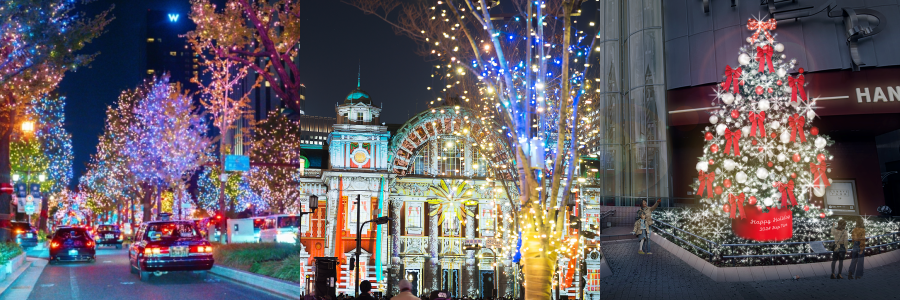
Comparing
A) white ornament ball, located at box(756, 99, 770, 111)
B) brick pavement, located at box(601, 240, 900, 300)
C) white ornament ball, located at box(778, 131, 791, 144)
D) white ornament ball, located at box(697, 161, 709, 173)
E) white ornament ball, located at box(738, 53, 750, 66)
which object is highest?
white ornament ball, located at box(738, 53, 750, 66)

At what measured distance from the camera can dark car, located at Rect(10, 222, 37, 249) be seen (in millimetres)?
5730

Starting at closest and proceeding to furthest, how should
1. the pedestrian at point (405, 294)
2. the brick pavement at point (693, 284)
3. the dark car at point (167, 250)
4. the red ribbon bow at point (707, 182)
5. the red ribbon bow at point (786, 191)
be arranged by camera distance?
the pedestrian at point (405, 294), the dark car at point (167, 250), the brick pavement at point (693, 284), the red ribbon bow at point (786, 191), the red ribbon bow at point (707, 182)

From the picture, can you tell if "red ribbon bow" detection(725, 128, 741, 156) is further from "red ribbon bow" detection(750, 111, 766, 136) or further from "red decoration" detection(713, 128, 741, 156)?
"red ribbon bow" detection(750, 111, 766, 136)

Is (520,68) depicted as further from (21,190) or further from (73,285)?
(21,190)

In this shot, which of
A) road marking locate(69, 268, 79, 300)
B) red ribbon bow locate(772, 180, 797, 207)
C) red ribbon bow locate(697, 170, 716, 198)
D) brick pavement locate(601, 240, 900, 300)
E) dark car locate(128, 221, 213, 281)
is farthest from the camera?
red ribbon bow locate(697, 170, 716, 198)

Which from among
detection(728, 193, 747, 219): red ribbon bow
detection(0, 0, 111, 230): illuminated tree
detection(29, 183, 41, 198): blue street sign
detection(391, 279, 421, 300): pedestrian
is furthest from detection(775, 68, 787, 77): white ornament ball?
detection(29, 183, 41, 198): blue street sign

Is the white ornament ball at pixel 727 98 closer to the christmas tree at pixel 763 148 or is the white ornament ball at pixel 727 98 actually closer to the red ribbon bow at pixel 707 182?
the christmas tree at pixel 763 148

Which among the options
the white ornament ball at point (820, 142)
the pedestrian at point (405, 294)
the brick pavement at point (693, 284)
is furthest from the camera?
the white ornament ball at point (820, 142)

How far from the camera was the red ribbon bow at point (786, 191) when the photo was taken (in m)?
6.37

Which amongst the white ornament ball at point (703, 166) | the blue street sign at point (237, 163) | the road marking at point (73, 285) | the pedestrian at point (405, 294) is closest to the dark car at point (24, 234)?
the road marking at point (73, 285)

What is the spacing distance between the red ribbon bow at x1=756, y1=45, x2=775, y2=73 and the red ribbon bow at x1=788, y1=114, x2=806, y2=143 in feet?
1.90

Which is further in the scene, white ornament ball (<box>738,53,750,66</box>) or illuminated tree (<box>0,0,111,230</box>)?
white ornament ball (<box>738,53,750,66</box>)

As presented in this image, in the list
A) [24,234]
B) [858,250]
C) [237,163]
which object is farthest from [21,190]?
[858,250]

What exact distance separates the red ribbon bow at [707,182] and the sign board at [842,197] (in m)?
1.16
